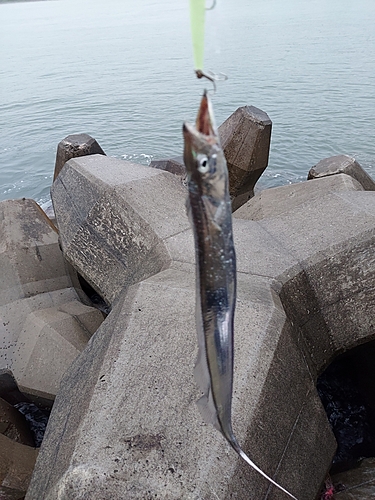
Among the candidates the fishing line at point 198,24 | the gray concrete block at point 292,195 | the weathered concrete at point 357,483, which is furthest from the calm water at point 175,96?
the fishing line at point 198,24

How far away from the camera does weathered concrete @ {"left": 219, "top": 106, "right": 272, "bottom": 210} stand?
7402mm

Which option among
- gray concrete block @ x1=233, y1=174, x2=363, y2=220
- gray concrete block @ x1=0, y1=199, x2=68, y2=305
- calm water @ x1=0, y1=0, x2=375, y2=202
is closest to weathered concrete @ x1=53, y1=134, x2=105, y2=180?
gray concrete block @ x1=0, y1=199, x2=68, y2=305

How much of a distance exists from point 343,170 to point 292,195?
2.04 metres

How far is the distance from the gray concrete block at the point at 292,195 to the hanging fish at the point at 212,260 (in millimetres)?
2954

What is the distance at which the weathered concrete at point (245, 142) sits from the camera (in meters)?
7.40

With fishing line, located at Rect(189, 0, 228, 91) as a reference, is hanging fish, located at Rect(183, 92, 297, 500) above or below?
below

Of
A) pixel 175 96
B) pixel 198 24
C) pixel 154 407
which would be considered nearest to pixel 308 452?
pixel 154 407

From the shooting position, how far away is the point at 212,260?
144 centimetres

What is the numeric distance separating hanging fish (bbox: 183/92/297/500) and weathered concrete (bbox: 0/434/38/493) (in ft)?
6.70

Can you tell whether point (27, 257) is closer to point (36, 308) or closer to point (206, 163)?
point (36, 308)

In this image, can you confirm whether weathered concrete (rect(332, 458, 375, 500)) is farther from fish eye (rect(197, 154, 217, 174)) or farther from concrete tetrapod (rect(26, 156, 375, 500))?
fish eye (rect(197, 154, 217, 174))

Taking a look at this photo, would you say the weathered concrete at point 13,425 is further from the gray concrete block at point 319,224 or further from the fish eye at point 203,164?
the fish eye at point 203,164

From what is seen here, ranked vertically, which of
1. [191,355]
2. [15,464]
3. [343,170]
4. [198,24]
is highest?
[198,24]

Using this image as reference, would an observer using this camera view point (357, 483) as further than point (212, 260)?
Yes
